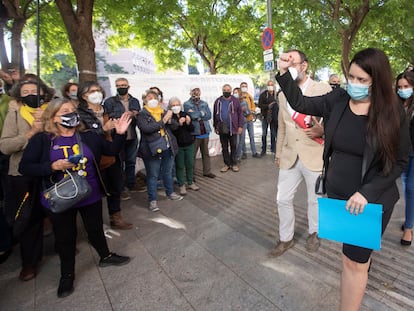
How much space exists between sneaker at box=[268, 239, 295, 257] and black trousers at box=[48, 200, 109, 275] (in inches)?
72.6

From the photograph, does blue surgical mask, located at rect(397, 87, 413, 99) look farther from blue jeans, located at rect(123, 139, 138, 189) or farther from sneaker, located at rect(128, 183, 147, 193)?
sneaker, located at rect(128, 183, 147, 193)

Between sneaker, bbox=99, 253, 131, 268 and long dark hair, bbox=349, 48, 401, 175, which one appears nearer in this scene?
long dark hair, bbox=349, 48, 401, 175

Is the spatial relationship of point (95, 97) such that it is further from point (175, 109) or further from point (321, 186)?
point (321, 186)

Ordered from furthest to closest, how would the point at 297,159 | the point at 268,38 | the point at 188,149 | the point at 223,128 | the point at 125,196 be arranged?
1. the point at 268,38
2. the point at 223,128
3. the point at 188,149
4. the point at 125,196
5. the point at 297,159

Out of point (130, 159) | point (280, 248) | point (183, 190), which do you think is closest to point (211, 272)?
point (280, 248)

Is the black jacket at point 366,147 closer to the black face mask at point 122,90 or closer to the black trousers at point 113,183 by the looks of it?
the black trousers at point 113,183

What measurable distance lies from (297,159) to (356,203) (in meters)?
1.25

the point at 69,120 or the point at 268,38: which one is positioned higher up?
the point at 268,38

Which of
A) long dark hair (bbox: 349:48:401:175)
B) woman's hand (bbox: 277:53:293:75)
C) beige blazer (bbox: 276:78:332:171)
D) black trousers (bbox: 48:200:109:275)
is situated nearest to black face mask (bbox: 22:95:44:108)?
black trousers (bbox: 48:200:109:275)

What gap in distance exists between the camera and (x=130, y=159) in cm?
539

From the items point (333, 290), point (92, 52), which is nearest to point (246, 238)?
point (333, 290)

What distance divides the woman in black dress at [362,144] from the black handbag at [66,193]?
1910 mm

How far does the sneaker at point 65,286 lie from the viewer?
2629mm

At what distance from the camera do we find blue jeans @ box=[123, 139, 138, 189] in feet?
17.2
